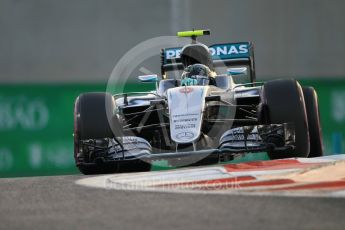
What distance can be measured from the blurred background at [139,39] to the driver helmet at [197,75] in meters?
4.29

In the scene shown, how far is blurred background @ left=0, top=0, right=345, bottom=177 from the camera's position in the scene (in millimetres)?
15914

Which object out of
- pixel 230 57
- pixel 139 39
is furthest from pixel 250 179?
pixel 139 39

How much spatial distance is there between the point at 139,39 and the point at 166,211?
11.2 meters

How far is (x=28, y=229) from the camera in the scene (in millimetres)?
5355

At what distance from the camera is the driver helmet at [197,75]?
36.3 ft

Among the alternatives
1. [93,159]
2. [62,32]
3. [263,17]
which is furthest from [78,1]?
[93,159]

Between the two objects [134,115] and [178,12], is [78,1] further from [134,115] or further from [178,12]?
[134,115]

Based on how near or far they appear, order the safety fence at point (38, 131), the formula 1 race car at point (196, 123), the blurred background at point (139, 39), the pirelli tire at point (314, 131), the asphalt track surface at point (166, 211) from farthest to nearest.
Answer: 1. the blurred background at point (139, 39)
2. the safety fence at point (38, 131)
3. the pirelli tire at point (314, 131)
4. the formula 1 race car at point (196, 123)
5. the asphalt track surface at point (166, 211)

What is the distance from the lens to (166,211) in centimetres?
584

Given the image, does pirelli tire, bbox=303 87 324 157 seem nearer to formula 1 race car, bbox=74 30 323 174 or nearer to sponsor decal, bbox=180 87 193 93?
formula 1 race car, bbox=74 30 323 174

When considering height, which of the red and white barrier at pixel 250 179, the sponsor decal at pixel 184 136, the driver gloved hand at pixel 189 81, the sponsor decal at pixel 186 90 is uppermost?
the driver gloved hand at pixel 189 81

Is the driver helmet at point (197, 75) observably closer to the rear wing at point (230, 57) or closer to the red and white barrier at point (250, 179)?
the rear wing at point (230, 57)

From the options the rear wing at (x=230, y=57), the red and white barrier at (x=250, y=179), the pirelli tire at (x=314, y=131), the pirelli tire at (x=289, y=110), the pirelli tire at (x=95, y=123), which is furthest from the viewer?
the rear wing at (x=230, y=57)

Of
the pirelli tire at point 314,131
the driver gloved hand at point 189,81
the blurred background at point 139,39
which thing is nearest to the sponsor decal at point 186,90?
the driver gloved hand at point 189,81
